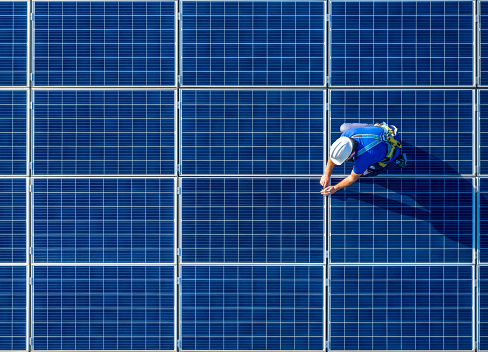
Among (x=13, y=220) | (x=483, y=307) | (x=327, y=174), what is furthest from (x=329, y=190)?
(x=13, y=220)

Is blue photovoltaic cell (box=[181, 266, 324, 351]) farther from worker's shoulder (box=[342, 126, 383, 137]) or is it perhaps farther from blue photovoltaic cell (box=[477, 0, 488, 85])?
blue photovoltaic cell (box=[477, 0, 488, 85])

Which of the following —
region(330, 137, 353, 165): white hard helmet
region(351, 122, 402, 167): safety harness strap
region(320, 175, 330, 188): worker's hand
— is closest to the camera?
region(330, 137, 353, 165): white hard helmet

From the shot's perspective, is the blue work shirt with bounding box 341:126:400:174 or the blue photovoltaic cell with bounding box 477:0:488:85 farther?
the blue photovoltaic cell with bounding box 477:0:488:85

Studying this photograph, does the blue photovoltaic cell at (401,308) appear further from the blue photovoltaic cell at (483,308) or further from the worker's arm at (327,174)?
the worker's arm at (327,174)

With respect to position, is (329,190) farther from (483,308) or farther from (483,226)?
(483,308)

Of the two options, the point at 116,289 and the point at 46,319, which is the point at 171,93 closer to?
the point at 116,289

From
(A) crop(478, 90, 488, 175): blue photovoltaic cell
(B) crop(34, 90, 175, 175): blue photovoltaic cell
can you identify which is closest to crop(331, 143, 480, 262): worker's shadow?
(A) crop(478, 90, 488, 175): blue photovoltaic cell

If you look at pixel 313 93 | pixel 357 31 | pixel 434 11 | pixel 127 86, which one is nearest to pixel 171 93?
pixel 127 86

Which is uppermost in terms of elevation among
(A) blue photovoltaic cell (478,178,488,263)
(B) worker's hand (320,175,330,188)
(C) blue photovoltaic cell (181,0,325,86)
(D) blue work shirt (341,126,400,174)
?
(C) blue photovoltaic cell (181,0,325,86)
